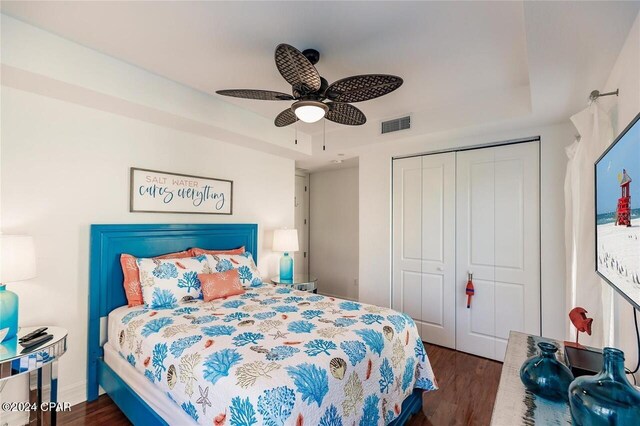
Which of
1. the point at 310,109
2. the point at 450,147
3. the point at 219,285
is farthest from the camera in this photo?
the point at 450,147

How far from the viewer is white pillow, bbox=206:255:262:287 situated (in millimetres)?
2842

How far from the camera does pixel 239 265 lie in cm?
301

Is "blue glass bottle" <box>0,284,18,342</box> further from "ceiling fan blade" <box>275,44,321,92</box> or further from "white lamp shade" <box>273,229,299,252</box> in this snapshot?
"white lamp shade" <box>273,229,299,252</box>

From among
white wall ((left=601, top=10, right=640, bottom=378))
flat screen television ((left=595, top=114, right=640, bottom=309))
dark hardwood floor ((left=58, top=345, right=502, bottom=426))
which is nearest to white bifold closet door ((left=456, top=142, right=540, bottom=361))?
dark hardwood floor ((left=58, top=345, right=502, bottom=426))

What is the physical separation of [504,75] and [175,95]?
9.00 ft

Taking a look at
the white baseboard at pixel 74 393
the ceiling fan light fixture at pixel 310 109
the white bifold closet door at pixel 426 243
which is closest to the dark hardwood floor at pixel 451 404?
the white baseboard at pixel 74 393

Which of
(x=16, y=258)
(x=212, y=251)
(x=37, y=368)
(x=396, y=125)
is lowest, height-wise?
(x=37, y=368)

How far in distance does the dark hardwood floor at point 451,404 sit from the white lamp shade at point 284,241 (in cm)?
197

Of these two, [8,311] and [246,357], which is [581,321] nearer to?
[246,357]

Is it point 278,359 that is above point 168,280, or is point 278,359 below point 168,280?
below

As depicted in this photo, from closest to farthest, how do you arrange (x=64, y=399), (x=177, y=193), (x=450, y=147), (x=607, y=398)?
(x=607, y=398) → (x=64, y=399) → (x=177, y=193) → (x=450, y=147)

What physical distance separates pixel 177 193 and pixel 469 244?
301 centimetres

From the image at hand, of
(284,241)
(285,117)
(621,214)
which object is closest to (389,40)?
(285,117)

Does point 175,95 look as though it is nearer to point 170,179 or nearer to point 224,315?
point 170,179
